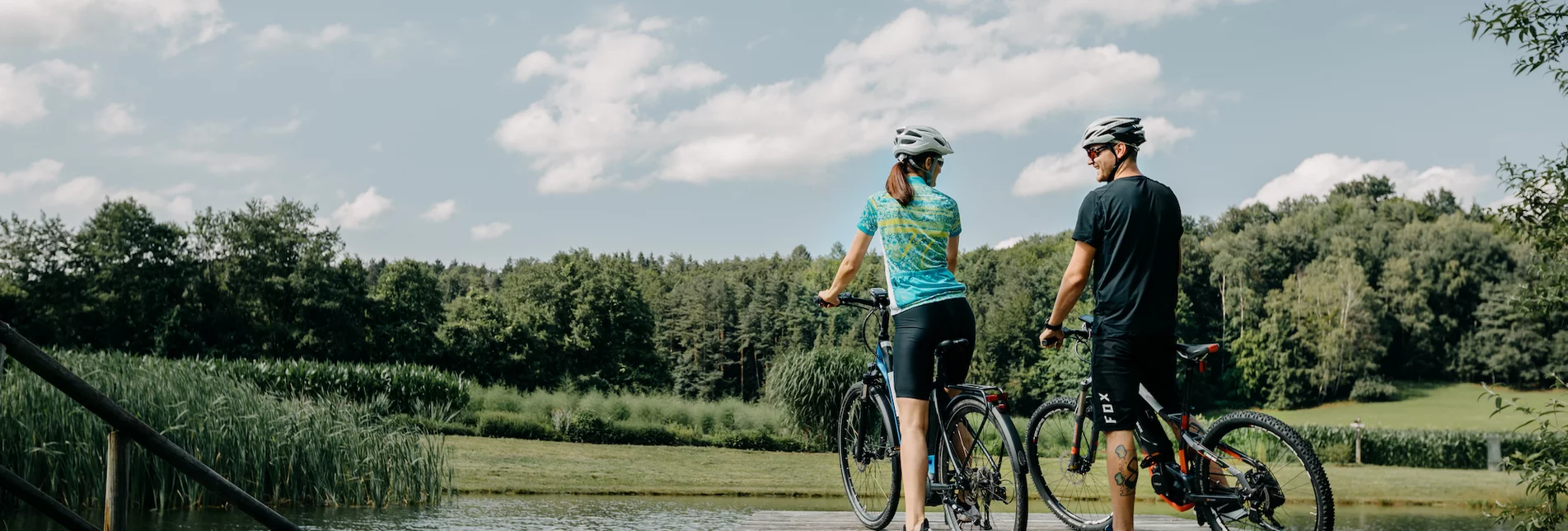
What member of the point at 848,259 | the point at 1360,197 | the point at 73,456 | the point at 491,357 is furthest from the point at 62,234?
the point at 1360,197

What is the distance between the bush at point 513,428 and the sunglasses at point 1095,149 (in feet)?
63.1

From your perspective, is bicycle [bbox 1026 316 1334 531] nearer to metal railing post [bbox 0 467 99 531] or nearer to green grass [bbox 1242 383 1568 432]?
metal railing post [bbox 0 467 99 531]

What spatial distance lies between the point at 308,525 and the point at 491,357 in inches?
1786

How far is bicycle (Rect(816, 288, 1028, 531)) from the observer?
14.3 feet

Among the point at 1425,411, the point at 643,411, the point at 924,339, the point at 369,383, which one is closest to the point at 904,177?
the point at 924,339

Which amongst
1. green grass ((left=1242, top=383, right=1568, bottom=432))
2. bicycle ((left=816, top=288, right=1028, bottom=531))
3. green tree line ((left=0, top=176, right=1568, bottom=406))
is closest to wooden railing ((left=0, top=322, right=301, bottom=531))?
bicycle ((left=816, top=288, right=1028, bottom=531))

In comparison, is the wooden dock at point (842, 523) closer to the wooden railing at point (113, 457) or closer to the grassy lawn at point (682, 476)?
the wooden railing at point (113, 457)

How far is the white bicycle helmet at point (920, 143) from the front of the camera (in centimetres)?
448

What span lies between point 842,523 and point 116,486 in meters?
3.28

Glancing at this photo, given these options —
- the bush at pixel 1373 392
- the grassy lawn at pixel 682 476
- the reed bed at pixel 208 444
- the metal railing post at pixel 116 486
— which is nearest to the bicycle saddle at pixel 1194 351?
the metal railing post at pixel 116 486

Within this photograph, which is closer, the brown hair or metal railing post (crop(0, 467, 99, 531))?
metal railing post (crop(0, 467, 99, 531))

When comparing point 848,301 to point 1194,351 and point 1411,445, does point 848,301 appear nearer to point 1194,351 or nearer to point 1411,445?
point 1194,351

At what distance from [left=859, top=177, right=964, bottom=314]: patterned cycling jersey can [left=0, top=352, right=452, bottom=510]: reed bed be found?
7605 millimetres

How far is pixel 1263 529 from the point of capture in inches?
158
